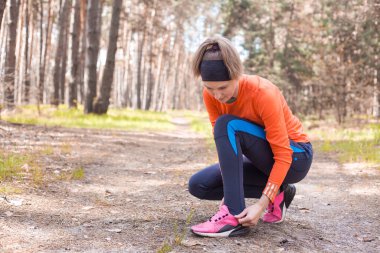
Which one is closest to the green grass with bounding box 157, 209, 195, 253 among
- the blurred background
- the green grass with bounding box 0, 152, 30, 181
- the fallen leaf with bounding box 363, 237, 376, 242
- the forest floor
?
the forest floor

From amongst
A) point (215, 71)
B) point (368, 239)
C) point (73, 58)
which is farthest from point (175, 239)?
point (73, 58)

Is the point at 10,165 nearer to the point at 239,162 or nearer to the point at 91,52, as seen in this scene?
the point at 239,162

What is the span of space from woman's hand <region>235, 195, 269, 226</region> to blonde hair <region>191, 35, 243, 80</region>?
0.82 m

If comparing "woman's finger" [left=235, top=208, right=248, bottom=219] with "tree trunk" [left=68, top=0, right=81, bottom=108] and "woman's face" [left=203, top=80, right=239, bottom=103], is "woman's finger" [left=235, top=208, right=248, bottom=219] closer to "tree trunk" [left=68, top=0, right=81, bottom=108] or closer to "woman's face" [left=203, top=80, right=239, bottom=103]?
"woman's face" [left=203, top=80, right=239, bottom=103]

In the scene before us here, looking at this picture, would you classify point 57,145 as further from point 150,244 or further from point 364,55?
point 364,55

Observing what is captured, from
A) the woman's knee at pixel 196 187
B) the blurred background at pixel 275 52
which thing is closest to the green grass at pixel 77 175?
the woman's knee at pixel 196 187

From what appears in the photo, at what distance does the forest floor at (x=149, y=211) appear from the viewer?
2.89 m

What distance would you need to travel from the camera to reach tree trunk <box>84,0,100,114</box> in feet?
47.1

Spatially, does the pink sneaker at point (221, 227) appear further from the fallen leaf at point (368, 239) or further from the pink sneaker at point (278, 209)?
the fallen leaf at point (368, 239)

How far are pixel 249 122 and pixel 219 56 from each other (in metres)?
A: 0.53

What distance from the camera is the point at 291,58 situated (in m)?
19.5

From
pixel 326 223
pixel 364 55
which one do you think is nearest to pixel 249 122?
pixel 326 223

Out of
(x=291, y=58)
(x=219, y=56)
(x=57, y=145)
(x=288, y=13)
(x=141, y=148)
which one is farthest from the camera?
(x=288, y=13)

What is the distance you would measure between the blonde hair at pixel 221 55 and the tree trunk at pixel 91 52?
1208 centimetres
